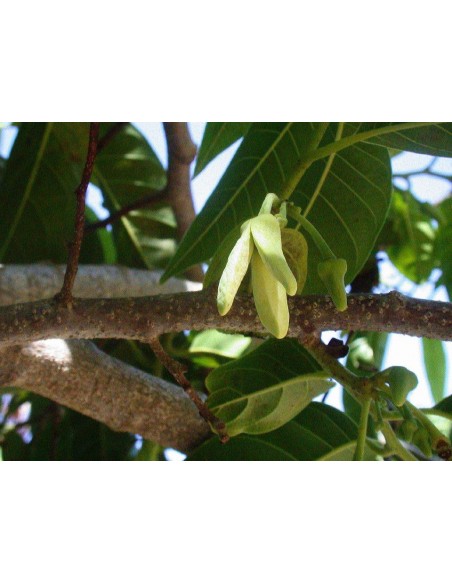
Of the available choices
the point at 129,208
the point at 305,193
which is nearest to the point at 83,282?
the point at 129,208

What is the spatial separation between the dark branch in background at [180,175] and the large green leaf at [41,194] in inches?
6.7

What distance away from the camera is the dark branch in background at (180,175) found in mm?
1221

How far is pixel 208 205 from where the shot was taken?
2.93 ft

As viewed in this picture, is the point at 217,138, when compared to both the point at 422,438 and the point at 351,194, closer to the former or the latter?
the point at 351,194

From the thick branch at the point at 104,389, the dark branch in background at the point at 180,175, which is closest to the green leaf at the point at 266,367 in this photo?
the thick branch at the point at 104,389

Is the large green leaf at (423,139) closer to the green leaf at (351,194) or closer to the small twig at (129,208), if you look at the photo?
the green leaf at (351,194)

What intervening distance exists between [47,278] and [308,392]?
0.51 m

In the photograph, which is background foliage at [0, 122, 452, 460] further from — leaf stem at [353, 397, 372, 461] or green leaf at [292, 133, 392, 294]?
leaf stem at [353, 397, 372, 461]

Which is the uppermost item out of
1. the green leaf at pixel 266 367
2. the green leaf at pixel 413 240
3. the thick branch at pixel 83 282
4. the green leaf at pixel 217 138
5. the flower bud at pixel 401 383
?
the green leaf at pixel 413 240

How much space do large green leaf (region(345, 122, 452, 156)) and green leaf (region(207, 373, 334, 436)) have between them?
9.5 inches

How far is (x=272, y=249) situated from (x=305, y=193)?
421 mm

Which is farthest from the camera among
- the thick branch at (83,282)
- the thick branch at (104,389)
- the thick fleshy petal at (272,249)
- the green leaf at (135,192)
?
the green leaf at (135,192)

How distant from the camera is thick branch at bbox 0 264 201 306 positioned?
110cm

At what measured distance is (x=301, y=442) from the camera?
0.86 m
